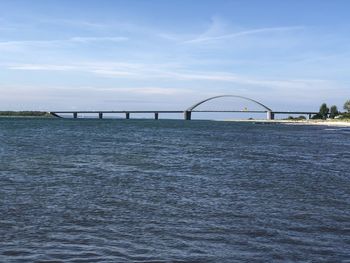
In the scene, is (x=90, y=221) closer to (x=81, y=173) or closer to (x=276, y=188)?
(x=276, y=188)

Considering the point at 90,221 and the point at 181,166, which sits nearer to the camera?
the point at 90,221

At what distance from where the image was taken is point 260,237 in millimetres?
14320

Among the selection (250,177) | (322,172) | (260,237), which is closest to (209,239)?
(260,237)

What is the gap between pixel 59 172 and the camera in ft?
95.5

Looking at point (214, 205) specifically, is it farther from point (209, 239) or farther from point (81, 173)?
point (81, 173)

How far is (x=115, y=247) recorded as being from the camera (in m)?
13.0

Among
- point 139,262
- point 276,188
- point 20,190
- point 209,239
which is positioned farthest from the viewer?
point 276,188

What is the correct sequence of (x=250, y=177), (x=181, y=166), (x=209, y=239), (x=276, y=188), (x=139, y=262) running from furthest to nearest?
(x=181, y=166) → (x=250, y=177) → (x=276, y=188) → (x=209, y=239) → (x=139, y=262)

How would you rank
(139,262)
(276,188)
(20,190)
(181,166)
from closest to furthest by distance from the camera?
(139,262) → (20,190) → (276,188) → (181,166)

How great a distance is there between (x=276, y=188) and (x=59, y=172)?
40.2ft

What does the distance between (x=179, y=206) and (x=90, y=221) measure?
4.01 meters

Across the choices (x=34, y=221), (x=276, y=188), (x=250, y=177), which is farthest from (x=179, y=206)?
(x=250, y=177)

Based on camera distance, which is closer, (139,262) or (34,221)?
(139,262)

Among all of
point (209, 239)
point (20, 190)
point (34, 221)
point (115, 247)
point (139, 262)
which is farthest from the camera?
point (20, 190)
